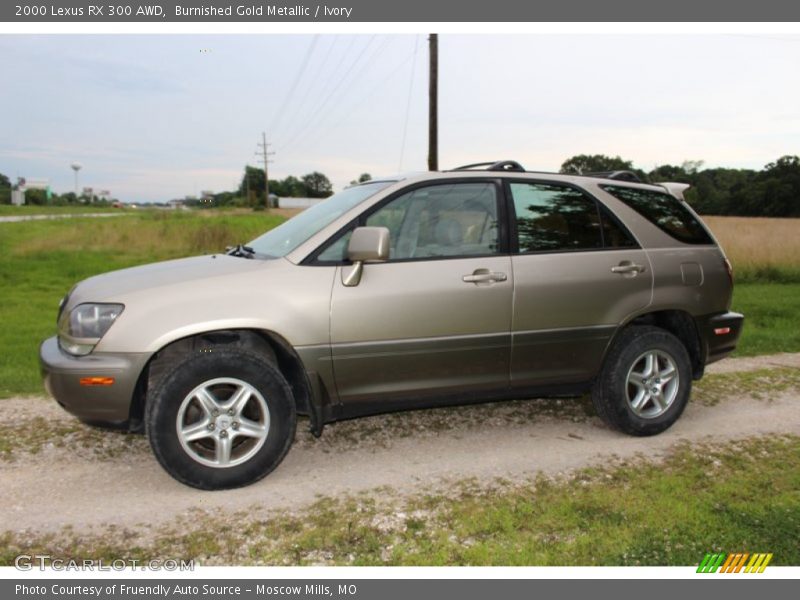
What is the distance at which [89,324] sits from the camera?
388 centimetres

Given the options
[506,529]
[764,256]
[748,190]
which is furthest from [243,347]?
[748,190]

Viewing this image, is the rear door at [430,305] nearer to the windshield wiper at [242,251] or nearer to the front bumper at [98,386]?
the windshield wiper at [242,251]

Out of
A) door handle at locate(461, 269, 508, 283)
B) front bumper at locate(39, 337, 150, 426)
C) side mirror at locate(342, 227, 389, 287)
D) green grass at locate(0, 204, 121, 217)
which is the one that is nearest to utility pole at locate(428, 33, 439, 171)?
door handle at locate(461, 269, 508, 283)

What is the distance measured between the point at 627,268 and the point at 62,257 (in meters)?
18.0

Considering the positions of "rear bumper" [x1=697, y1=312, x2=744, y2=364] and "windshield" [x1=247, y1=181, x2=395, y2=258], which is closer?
"windshield" [x1=247, y1=181, x2=395, y2=258]

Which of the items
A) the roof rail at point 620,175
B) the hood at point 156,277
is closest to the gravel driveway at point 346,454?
the hood at point 156,277

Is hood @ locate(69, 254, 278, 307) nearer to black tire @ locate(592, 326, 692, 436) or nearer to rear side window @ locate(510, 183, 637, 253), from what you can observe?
rear side window @ locate(510, 183, 637, 253)

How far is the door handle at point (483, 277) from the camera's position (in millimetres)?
4309

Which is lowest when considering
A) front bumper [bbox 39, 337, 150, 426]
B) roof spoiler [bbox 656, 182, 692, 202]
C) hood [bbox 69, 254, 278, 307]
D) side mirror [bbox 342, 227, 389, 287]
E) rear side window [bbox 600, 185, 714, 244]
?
front bumper [bbox 39, 337, 150, 426]

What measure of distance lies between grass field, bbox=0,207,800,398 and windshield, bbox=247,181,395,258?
10.0 feet

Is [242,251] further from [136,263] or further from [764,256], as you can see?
[764,256]

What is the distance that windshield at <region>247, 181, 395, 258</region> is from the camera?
4312 millimetres

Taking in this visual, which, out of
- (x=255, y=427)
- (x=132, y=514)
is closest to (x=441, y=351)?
(x=255, y=427)

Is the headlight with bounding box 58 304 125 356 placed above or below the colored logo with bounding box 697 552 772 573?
above
